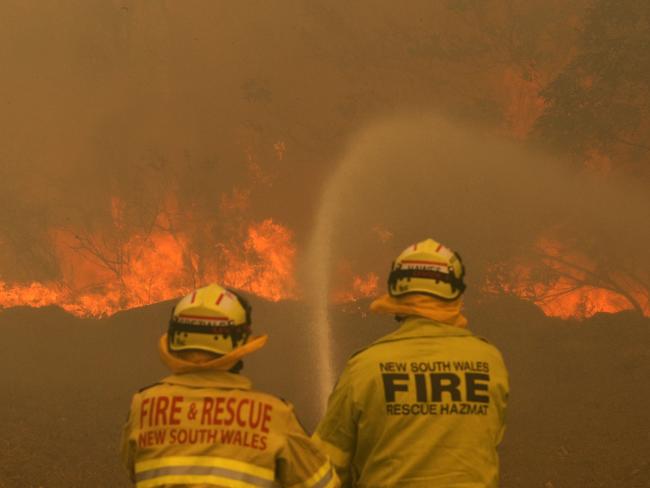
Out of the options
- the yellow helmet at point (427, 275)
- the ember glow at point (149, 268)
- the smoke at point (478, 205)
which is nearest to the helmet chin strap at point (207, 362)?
the yellow helmet at point (427, 275)

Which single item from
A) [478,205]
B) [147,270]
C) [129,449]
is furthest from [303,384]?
[147,270]

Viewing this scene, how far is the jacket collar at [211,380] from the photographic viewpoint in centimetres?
306

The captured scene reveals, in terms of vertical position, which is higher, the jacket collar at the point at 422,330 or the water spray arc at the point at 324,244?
the water spray arc at the point at 324,244

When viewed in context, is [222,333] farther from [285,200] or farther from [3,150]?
[3,150]

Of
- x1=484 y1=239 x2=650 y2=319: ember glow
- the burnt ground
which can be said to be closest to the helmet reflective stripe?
the burnt ground

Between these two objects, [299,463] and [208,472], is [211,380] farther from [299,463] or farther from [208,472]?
[299,463]

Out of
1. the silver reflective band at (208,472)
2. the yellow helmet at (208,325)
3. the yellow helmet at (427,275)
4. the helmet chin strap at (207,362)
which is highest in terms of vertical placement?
the yellow helmet at (427,275)

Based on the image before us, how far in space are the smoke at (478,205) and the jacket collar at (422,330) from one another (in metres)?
12.3

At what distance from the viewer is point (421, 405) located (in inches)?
134

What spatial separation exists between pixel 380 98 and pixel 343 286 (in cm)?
638

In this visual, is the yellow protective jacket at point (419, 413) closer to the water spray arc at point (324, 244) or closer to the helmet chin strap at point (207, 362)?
the helmet chin strap at point (207, 362)

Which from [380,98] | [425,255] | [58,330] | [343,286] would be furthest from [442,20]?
[425,255]

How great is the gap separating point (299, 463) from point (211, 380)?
467 mm

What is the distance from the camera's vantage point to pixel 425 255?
3.67 meters
